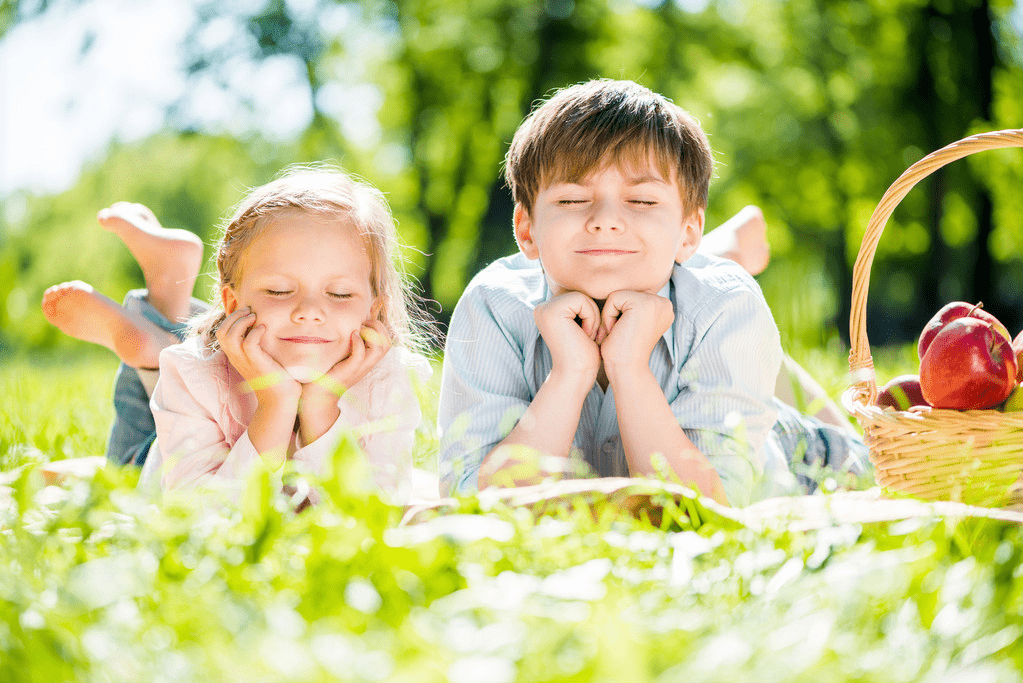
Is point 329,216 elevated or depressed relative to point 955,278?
elevated

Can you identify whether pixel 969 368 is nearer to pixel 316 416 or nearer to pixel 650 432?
pixel 650 432

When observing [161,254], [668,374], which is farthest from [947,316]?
[161,254]

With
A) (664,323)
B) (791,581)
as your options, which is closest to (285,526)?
(791,581)

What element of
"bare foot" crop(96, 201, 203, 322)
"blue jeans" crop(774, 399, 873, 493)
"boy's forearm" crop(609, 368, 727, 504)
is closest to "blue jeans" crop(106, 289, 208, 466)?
"bare foot" crop(96, 201, 203, 322)

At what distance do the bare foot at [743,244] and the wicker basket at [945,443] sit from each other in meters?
1.27

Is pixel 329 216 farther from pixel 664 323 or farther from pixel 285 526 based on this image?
pixel 285 526

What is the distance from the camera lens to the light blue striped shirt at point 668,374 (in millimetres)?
1942

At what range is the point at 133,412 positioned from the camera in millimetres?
2785

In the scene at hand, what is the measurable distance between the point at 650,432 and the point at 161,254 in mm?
1899

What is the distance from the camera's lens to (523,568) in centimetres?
104

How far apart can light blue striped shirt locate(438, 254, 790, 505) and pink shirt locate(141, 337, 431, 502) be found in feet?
0.44

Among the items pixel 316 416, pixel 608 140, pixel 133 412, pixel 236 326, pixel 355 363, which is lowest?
pixel 133 412

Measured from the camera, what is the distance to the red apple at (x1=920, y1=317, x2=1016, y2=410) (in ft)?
5.83

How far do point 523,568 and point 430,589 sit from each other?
0.16 m
